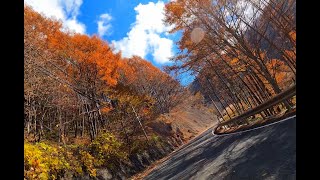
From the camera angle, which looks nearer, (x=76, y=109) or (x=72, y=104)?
(x=72, y=104)

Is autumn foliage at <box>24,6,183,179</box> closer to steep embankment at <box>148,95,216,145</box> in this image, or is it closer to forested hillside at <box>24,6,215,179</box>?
forested hillside at <box>24,6,215,179</box>

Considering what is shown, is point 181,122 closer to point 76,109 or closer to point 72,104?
point 76,109

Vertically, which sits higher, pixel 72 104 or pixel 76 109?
pixel 76 109

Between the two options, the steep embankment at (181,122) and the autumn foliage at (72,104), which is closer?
the autumn foliage at (72,104)

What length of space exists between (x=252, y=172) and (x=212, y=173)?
1.66 metres

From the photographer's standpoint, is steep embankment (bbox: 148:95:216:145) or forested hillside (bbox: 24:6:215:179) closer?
forested hillside (bbox: 24:6:215:179)

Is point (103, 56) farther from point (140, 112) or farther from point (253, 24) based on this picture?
point (253, 24)

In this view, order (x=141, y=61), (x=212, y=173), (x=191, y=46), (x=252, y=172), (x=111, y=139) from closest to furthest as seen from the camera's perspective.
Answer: (x=252, y=172) < (x=212, y=173) < (x=191, y=46) < (x=111, y=139) < (x=141, y=61)

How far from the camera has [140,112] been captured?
31.8m

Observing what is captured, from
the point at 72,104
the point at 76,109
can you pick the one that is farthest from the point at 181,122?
the point at 72,104

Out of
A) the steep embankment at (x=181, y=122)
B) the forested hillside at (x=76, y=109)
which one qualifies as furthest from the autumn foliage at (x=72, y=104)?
the steep embankment at (x=181, y=122)

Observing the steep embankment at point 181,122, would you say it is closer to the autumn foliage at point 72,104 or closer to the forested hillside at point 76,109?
the forested hillside at point 76,109

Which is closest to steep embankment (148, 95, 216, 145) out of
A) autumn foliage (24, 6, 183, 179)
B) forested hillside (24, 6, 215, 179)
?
forested hillside (24, 6, 215, 179)
